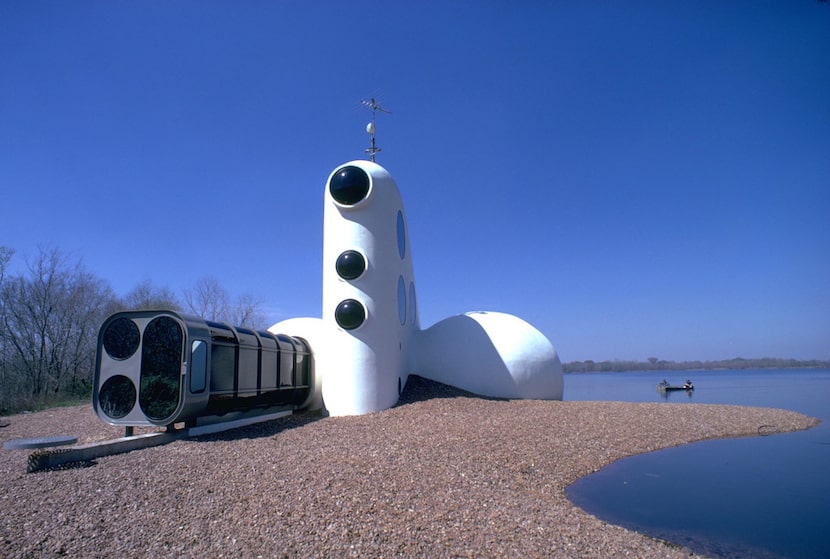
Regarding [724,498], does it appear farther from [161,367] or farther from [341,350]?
[161,367]

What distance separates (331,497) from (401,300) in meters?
9.30

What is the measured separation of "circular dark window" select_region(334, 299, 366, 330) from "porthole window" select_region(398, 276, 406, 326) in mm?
1736

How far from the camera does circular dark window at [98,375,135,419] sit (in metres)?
9.52

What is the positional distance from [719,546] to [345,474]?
184 inches

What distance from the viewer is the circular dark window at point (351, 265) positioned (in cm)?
1346

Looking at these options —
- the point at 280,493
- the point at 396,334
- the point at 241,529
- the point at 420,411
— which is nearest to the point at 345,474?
the point at 280,493

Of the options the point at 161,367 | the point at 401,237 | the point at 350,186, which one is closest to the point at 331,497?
the point at 161,367

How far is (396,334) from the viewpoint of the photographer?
46.3 ft

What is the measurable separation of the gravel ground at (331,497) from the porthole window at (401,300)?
451 cm

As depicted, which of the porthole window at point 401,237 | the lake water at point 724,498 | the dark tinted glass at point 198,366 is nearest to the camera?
the lake water at point 724,498

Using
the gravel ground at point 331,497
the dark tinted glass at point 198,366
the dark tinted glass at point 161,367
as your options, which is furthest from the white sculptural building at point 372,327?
the dark tinted glass at point 161,367

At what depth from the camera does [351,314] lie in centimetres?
1325

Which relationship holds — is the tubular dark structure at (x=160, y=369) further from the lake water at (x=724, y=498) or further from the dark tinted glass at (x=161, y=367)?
the lake water at (x=724, y=498)

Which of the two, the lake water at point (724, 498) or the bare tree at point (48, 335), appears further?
the bare tree at point (48, 335)
